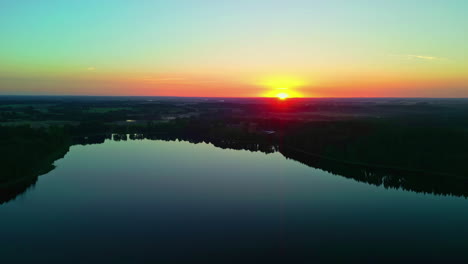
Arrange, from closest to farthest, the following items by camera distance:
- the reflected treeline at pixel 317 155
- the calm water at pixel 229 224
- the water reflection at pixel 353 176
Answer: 1. the calm water at pixel 229 224
2. the water reflection at pixel 353 176
3. the reflected treeline at pixel 317 155

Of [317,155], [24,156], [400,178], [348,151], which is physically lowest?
[400,178]

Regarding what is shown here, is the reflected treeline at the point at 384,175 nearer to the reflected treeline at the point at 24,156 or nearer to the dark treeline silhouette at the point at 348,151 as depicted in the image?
the dark treeline silhouette at the point at 348,151

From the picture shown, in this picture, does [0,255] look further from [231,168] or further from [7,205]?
[231,168]

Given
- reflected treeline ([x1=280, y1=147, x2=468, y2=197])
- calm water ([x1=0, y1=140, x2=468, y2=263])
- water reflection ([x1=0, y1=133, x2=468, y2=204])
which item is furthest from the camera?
reflected treeline ([x1=280, y1=147, x2=468, y2=197])

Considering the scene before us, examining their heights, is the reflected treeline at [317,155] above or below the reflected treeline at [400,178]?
above

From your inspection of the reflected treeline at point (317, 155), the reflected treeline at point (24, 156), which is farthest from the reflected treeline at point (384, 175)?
the reflected treeline at point (24, 156)

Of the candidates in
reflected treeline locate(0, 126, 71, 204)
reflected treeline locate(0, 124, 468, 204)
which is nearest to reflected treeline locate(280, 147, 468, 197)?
reflected treeline locate(0, 124, 468, 204)

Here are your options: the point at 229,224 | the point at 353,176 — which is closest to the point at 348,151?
the point at 353,176

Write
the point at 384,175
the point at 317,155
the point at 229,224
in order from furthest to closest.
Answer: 1. the point at 317,155
2. the point at 384,175
3. the point at 229,224

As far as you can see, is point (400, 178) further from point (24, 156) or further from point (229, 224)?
point (24, 156)

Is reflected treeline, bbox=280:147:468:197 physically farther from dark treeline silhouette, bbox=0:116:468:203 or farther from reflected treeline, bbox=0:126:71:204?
reflected treeline, bbox=0:126:71:204

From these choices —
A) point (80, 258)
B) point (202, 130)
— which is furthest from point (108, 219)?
point (202, 130)
